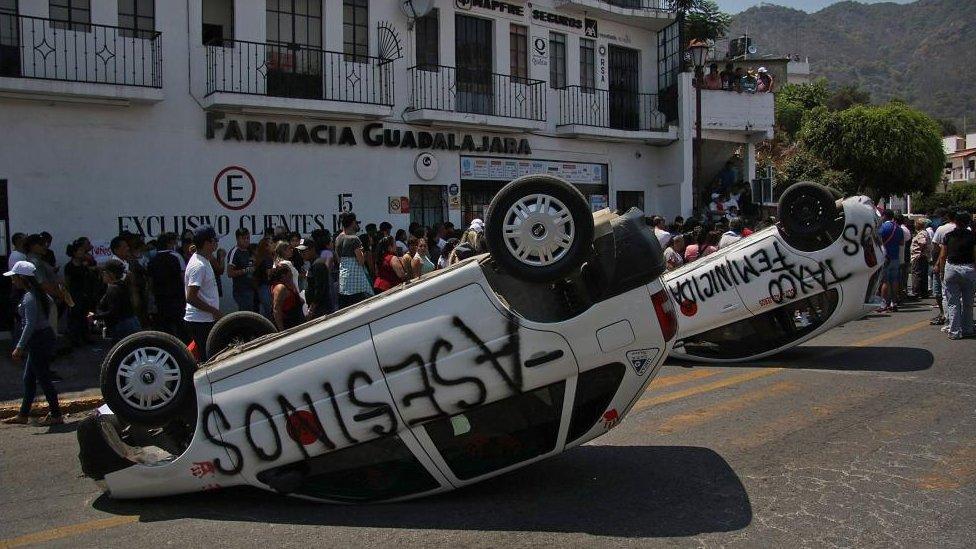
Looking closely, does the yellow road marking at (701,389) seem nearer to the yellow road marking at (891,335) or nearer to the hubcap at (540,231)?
the yellow road marking at (891,335)

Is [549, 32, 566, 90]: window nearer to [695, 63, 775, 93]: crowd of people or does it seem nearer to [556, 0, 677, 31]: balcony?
[556, 0, 677, 31]: balcony

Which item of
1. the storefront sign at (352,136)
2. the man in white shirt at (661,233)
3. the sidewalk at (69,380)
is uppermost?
the storefront sign at (352,136)

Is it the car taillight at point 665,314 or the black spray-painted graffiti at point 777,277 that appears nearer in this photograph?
the car taillight at point 665,314

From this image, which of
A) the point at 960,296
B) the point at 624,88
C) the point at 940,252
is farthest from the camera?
the point at 624,88

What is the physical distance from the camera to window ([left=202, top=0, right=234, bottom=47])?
15297 millimetres

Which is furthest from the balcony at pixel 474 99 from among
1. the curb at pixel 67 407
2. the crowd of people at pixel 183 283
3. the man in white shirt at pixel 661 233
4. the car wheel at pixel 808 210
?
the curb at pixel 67 407

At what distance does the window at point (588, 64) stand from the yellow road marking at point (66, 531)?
60.2ft

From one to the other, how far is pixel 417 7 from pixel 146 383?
45.7 feet

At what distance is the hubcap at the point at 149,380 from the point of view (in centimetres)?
492

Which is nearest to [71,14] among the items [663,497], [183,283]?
[183,283]

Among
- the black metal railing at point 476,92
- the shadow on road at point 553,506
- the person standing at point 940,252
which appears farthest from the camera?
the black metal railing at point 476,92

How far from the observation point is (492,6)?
1925 centimetres

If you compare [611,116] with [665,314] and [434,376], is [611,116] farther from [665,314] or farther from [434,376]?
[434,376]

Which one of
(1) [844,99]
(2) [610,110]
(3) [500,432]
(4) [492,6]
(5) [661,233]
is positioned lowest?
(3) [500,432]
